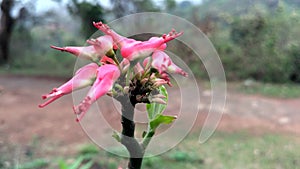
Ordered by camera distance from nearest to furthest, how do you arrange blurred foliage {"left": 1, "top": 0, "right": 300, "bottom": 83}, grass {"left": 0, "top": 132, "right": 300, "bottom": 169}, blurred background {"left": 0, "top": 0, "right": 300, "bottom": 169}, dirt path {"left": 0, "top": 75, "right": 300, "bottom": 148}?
grass {"left": 0, "top": 132, "right": 300, "bottom": 169} < blurred background {"left": 0, "top": 0, "right": 300, "bottom": 169} < dirt path {"left": 0, "top": 75, "right": 300, "bottom": 148} < blurred foliage {"left": 1, "top": 0, "right": 300, "bottom": 83}

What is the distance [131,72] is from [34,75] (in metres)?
6.62

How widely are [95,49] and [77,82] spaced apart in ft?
0.13

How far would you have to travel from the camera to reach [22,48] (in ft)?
26.7

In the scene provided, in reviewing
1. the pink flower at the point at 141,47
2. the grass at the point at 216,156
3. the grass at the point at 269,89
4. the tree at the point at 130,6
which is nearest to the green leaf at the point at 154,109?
the pink flower at the point at 141,47

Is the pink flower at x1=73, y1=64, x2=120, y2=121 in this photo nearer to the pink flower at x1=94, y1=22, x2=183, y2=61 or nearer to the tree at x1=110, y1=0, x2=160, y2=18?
the pink flower at x1=94, y1=22, x2=183, y2=61

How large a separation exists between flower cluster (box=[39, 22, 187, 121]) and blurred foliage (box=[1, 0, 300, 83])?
549 centimetres

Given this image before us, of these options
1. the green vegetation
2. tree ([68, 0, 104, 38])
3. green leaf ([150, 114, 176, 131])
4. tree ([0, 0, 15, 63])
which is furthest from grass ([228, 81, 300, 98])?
green leaf ([150, 114, 176, 131])

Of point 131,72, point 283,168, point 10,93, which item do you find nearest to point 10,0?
point 10,93

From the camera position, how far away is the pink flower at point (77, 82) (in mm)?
430

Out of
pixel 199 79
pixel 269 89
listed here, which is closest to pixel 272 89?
pixel 269 89

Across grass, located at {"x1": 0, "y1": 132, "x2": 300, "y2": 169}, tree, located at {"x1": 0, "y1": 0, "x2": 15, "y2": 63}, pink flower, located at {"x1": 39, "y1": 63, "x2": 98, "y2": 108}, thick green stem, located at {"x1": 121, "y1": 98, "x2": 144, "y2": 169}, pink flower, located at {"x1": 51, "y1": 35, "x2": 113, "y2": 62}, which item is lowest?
tree, located at {"x1": 0, "y1": 0, "x2": 15, "y2": 63}

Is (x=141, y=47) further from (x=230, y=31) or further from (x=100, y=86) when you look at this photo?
(x=230, y=31)

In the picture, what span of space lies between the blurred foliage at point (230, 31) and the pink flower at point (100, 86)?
5.53 meters

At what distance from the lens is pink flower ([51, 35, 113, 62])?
45 cm
